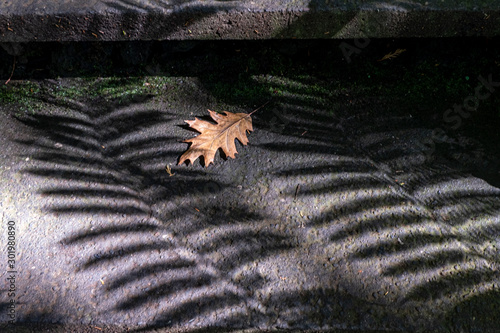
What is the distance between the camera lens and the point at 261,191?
191 cm

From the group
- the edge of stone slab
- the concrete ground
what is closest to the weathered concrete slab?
the concrete ground

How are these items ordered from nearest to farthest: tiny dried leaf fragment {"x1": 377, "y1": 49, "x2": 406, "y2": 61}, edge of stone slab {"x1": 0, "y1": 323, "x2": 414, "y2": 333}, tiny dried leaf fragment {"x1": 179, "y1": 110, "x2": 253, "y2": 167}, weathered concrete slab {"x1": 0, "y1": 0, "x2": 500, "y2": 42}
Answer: edge of stone slab {"x1": 0, "y1": 323, "x2": 414, "y2": 333} < weathered concrete slab {"x1": 0, "y1": 0, "x2": 500, "y2": 42} < tiny dried leaf fragment {"x1": 179, "y1": 110, "x2": 253, "y2": 167} < tiny dried leaf fragment {"x1": 377, "y1": 49, "x2": 406, "y2": 61}

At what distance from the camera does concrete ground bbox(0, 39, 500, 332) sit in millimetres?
1607

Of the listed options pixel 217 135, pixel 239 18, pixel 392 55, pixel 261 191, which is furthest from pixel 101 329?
pixel 392 55

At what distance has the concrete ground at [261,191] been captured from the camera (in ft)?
5.27

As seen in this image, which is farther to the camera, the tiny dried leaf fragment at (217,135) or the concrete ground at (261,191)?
the tiny dried leaf fragment at (217,135)

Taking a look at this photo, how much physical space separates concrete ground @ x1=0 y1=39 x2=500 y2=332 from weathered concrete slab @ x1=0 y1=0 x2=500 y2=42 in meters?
0.26

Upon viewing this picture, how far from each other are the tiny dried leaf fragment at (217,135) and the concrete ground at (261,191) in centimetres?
6

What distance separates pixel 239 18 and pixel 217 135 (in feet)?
2.16

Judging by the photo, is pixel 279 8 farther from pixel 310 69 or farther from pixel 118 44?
pixel 118 44

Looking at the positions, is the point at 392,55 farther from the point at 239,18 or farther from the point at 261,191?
the point at 261,191

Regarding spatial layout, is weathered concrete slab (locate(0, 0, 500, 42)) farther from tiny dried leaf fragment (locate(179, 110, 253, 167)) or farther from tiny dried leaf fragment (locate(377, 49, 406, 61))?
tiny dried leaf fragment (locate(179, 110, 253, 167))

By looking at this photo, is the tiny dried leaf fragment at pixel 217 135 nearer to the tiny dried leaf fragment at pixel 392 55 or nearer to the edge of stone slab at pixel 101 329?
the edge of stone slab at pixel 101 329

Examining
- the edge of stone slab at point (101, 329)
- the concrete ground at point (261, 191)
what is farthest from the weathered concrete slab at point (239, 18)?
the edge of stone slab at point (101, 329)
